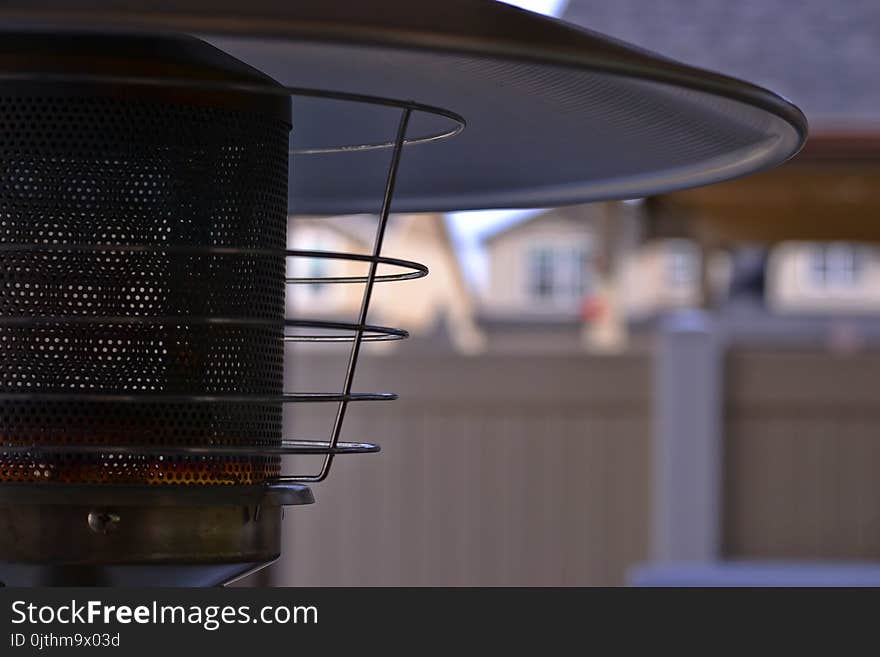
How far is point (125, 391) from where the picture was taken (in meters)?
0.97

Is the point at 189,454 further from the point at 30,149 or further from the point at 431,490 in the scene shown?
the point at 431,490

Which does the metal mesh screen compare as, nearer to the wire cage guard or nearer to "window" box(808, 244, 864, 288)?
the wire cage guard

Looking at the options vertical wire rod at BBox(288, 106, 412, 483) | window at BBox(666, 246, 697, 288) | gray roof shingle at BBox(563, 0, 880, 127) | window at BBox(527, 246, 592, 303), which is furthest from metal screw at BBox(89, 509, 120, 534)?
window at BBox(527, 246, 592, 303)

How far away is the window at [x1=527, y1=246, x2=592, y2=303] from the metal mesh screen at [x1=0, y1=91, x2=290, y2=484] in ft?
55.0

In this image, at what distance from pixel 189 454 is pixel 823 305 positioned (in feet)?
53.8

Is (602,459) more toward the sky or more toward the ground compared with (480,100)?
more toward the ground

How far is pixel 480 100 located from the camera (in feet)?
3.19

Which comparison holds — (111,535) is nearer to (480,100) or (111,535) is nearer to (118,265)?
(118,265)

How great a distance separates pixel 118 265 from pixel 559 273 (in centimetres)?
1701

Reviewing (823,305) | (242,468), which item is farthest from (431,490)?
(823,305)

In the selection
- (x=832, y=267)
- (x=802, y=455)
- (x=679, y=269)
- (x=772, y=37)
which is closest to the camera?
(x=772, y=37)

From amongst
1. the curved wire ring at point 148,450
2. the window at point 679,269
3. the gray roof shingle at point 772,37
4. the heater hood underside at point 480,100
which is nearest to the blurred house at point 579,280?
the window at point 679,269

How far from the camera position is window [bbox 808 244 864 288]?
17.0 m

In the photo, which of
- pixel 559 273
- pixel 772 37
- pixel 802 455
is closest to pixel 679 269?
pixel 559 273
